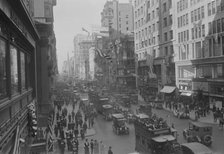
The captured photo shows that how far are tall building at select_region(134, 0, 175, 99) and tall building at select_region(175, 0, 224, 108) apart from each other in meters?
Result: 3.73

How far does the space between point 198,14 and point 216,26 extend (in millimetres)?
5775

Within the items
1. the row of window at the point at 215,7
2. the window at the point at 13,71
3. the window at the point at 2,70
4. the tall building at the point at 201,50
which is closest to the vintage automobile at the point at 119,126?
the window at the point at 13,71

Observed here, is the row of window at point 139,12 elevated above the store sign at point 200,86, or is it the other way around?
the row of window at point 139,12

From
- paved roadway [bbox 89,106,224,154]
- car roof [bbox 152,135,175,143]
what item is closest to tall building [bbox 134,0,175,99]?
paved roadway [bbox 89,106,224,154]

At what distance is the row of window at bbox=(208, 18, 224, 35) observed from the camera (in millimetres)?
39406

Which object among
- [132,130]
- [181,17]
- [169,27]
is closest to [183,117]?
[132,130]

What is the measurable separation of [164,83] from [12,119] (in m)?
50.3

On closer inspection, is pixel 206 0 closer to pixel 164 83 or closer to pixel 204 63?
pixel 204 63

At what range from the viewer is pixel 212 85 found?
136 feet

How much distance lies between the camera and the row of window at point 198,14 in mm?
Result: 44250

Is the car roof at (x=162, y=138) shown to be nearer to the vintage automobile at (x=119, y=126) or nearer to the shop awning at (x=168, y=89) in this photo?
the vintage automobile at (x=119, y=126)

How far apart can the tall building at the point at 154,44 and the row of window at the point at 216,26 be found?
12476 millimetres

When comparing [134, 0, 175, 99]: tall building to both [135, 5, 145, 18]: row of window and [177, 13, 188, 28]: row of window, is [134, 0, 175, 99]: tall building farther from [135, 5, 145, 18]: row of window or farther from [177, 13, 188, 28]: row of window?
[177, 13, 188, 28]: row of window

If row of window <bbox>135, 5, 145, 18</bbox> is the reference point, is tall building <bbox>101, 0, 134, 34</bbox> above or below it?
above
